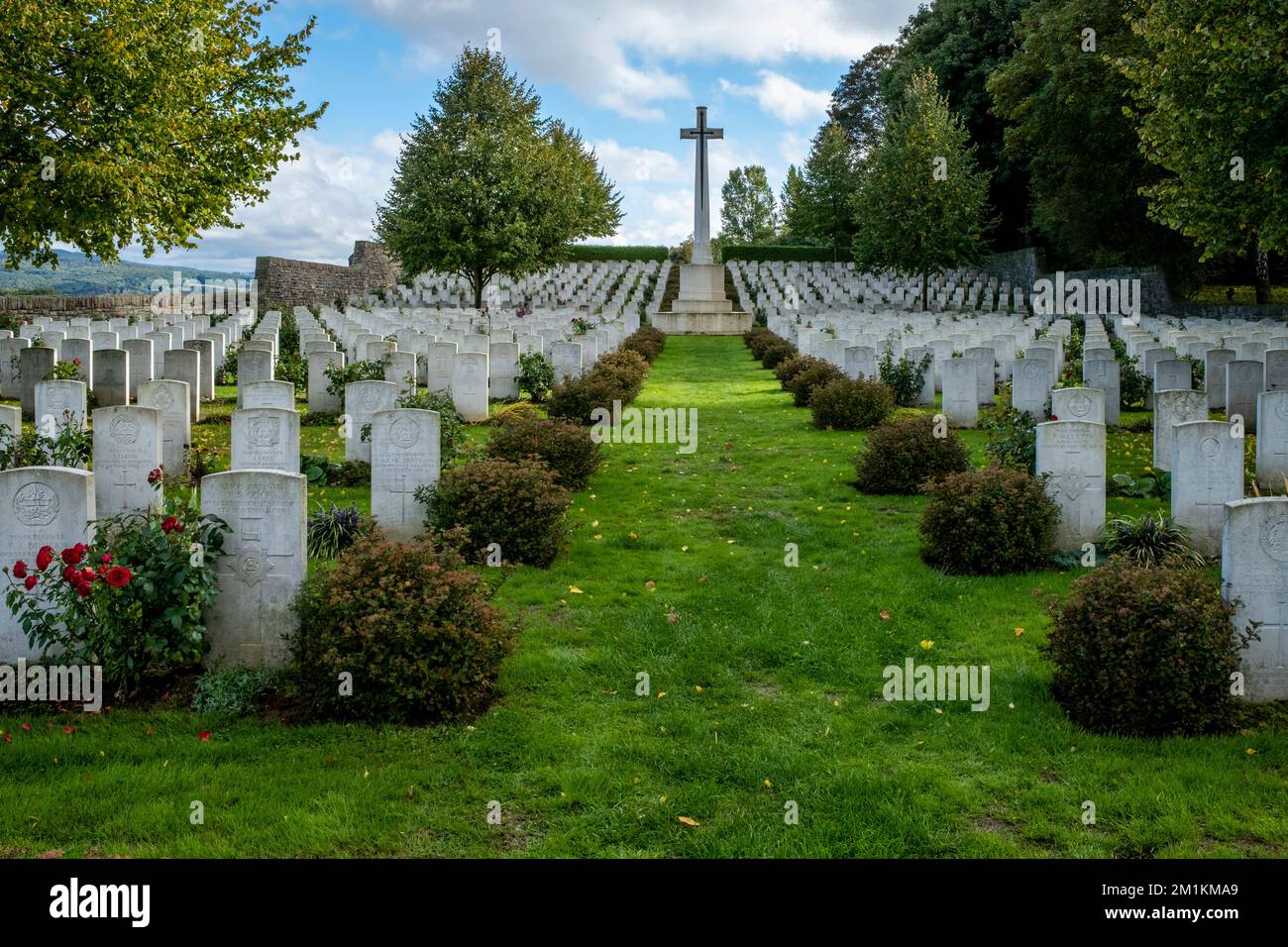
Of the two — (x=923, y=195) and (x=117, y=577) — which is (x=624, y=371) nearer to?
(x=117, y=577)

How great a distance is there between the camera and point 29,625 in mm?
6000

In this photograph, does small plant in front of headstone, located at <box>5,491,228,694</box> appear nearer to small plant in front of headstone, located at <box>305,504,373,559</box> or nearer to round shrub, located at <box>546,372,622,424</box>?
small plant in front of headstone, located at <box>305,504,373,559</box>

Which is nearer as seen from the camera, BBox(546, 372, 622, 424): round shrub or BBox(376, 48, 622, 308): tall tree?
BBox(546, 372, 622, 424): round shrub

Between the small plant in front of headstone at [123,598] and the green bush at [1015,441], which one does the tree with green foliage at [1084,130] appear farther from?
the small plant in front of headstone at [123,598]

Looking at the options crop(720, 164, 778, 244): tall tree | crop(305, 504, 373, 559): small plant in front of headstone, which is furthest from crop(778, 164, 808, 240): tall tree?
crop(305, 504, 373, 559): small plant in front of headstone

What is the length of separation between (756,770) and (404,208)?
35.7 meters

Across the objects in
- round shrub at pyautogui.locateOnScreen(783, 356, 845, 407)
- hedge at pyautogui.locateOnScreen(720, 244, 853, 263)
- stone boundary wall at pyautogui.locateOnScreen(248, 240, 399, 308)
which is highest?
hedge at pyautogui.locateOnScreen(720, 244, 853, 263)

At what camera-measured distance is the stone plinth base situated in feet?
126

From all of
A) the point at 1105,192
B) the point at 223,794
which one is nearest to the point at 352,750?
the point at 223,794

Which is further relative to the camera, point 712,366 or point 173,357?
point 712,366

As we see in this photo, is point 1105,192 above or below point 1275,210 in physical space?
above

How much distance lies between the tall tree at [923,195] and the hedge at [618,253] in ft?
101

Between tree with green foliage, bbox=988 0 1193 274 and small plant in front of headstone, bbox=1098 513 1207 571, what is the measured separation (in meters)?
23.3

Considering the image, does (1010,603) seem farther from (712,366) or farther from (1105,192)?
(1105,192)
